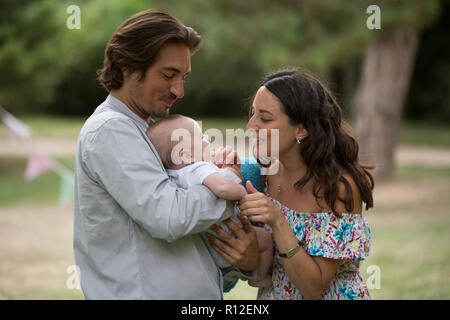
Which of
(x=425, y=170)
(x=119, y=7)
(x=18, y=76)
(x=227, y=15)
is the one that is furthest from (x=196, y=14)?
(x=119, y=7)

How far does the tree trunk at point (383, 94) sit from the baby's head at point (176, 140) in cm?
904

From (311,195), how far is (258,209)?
0.35m

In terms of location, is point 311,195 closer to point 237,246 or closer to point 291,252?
point 291,252

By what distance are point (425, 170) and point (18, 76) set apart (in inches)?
381

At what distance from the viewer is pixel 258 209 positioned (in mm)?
2291

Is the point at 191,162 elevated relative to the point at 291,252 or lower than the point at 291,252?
elevated

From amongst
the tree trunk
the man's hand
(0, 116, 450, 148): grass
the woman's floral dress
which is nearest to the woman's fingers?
the man's hand

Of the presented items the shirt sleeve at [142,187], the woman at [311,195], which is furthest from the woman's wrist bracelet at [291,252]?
the shirt sleeve at [142,187]

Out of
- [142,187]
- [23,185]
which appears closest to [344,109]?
[142,187]

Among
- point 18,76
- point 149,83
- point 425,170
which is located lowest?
point 425,170

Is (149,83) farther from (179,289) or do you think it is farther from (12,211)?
(12,211)

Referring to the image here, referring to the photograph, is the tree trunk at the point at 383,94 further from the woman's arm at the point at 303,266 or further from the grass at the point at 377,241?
the woman's arm at the point at 303,266

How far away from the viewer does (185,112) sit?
3116cm

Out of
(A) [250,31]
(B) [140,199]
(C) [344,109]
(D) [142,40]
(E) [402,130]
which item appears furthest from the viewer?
(E) [402,130]
